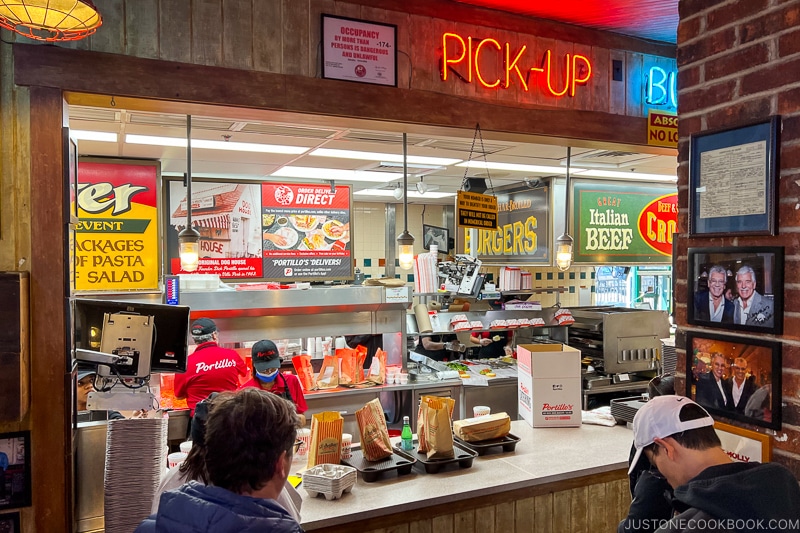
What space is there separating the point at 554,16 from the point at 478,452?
2610 millimetres

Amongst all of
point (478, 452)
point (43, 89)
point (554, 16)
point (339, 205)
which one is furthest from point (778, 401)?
point (339, 205)

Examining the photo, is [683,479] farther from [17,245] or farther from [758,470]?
[17,245]

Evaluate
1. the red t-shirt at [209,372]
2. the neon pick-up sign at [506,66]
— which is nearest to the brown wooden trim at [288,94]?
the neon pick-up sign at [506,66]

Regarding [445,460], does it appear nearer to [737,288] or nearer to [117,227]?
[737,288]

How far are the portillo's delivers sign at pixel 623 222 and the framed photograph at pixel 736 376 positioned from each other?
500 centimetres

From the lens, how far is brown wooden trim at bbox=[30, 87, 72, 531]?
246 centimetres

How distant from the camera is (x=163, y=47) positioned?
272 centimetres

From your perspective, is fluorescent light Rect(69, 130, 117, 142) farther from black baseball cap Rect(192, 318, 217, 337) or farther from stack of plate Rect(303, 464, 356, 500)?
stack of plate Rect(303, 464, 356, 500)

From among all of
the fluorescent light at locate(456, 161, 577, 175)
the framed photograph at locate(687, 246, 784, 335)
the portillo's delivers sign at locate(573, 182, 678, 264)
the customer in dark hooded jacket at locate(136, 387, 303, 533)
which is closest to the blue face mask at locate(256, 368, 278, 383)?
the customer in dark hooded jacket at locate(136, 387, 303, 533)

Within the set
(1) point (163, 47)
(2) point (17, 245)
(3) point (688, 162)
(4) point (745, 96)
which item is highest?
(1) point (163, 47)

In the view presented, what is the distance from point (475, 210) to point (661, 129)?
1337mm

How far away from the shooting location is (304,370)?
5.35 m

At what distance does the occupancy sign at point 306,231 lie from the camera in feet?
21.7

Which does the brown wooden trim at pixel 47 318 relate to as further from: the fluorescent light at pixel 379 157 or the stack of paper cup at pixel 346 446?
the fluorescent light at pixel 379 157
